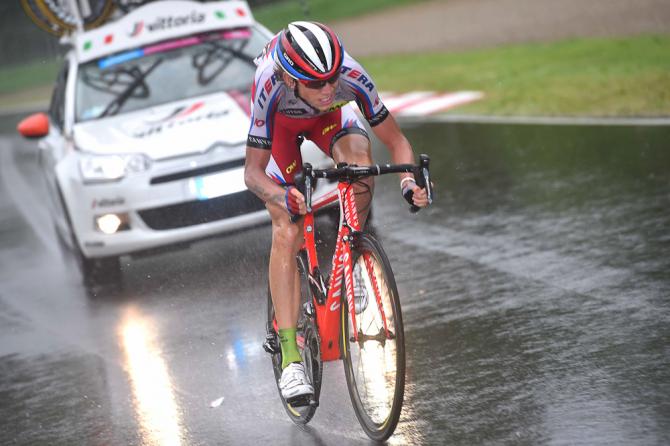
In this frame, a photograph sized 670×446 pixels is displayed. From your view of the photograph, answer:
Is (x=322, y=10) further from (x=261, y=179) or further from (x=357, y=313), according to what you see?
(x=357, y=313)

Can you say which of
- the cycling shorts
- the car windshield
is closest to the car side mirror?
the car windshield

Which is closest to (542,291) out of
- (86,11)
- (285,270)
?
(285,270)

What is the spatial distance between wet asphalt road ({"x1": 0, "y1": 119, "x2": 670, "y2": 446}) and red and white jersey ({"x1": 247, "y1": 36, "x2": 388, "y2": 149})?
137 centimetres

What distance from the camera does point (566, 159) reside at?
39.8 ft

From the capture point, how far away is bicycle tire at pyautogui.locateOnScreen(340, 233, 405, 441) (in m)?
5.23

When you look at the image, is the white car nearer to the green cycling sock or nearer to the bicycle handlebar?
the green cycling sock

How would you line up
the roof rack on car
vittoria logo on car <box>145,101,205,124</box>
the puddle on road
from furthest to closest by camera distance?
the roof rack on car, vittoria logo on car <box>145,101,205,124</box>, the puddle on road

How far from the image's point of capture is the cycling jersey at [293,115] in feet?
19.2

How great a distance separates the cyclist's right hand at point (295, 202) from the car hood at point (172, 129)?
4290mm

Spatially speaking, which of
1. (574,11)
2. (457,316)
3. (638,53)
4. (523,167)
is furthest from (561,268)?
(574,11)

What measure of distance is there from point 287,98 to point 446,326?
2.02 metres

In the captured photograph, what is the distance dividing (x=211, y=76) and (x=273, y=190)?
535cm

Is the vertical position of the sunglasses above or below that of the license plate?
above

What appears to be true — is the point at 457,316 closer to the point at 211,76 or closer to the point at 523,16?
the point at 211,76
